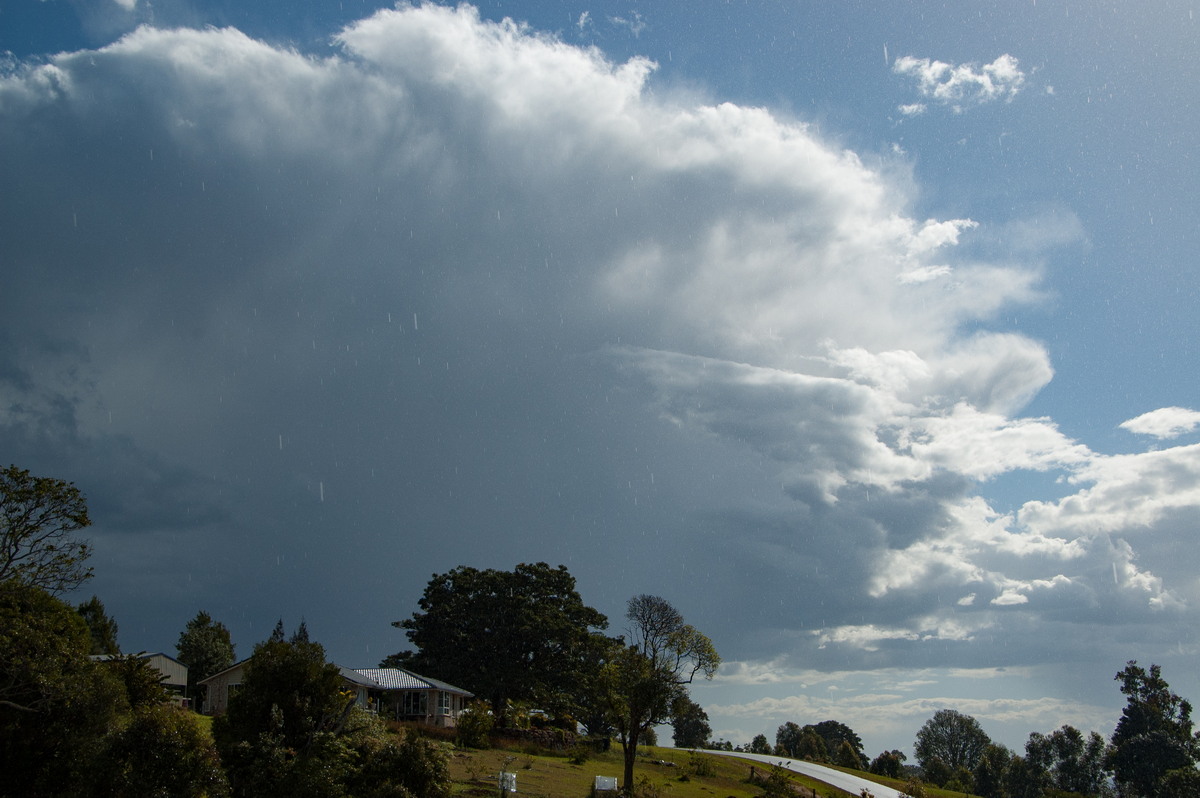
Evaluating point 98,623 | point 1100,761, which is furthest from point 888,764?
point 98,623

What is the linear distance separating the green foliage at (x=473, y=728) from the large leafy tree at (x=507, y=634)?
19.3 meters

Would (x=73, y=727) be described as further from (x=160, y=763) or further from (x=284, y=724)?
(x=284, y=724)

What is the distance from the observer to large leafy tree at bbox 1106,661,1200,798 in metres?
96.2

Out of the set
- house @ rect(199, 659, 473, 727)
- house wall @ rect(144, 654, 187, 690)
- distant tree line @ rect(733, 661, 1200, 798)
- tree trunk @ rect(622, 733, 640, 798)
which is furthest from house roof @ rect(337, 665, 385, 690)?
distant tree line @ rect(733, 661, 1200, 798)

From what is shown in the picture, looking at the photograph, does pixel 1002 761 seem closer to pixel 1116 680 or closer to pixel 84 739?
pixel 1116 680

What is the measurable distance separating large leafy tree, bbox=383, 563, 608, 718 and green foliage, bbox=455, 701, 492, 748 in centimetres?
1926

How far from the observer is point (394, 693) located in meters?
62.3

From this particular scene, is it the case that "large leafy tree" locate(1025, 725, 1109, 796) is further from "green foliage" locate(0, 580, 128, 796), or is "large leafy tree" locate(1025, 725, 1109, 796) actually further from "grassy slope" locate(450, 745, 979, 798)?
"green foliage" locate(0, 580, 128, 796)

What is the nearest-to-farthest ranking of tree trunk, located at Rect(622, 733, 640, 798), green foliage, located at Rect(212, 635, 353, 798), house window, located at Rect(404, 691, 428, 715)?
green foliage, located at Rect(212, 635, 353, 798) → tree trunk, located at Rect(622, 733, 640, 798) → house window, located at Rect(404, 691, 428, 715)

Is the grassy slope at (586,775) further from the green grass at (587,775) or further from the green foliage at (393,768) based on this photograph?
the green foliage at (393,768)

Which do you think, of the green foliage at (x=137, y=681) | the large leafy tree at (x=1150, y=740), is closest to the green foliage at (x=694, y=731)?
the large leafy tree at (x=1150, y=740)

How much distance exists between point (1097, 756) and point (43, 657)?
12838 cm

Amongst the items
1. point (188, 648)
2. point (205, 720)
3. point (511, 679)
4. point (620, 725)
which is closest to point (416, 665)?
point (511, 679)

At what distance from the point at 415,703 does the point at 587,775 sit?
20.8 m
